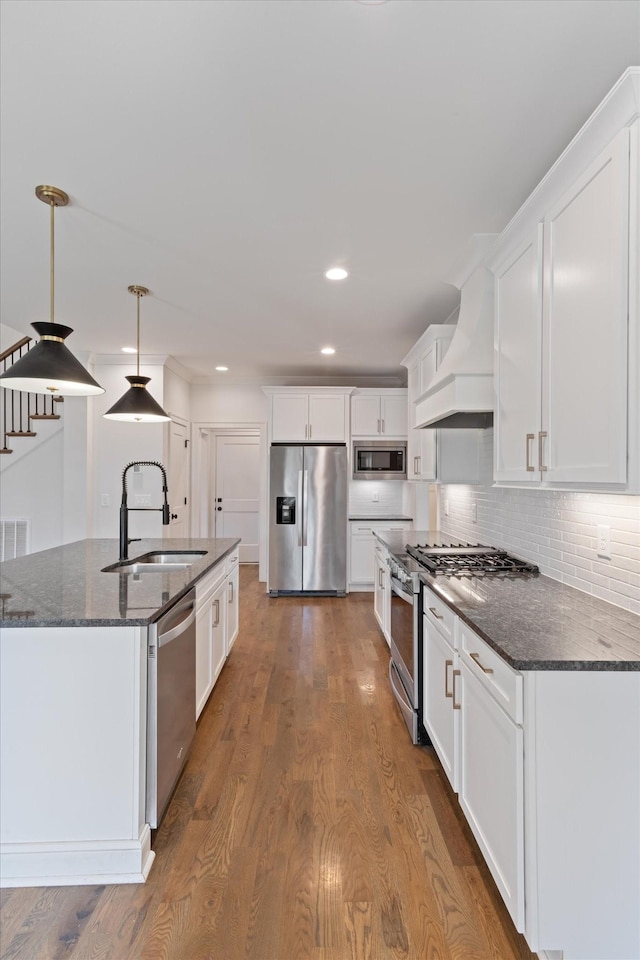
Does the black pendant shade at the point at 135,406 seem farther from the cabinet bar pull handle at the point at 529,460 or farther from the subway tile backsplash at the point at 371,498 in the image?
the subway tile backsplash at the point at 371,498

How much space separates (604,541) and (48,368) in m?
2.42

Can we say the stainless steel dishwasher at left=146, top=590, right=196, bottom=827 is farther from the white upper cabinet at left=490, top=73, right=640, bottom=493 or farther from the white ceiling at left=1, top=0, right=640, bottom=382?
the white ceiling at left=1, top=0, right=640, bottom=382

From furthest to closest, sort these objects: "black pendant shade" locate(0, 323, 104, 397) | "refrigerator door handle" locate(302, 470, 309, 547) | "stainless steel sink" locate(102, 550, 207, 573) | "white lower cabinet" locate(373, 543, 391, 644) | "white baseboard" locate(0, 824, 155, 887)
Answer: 1. "refrigerator door handle" locate(302, 470, 309, 547)
2. "white lower cabinet" locate(373, 543, 391, 644)
3. "stainless steel sink" locate(102, 550, 207, 573)
4. "black pendant shade" locate(0, 323, 104, 397)
5. "white baseboard" locate(0, 824, 155, 887)

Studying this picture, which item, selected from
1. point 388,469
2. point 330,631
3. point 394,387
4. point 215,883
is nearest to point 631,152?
point 215,883

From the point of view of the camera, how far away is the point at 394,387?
19.7 ft

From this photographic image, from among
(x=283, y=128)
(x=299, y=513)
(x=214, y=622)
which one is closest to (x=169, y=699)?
(x=214, y=622)

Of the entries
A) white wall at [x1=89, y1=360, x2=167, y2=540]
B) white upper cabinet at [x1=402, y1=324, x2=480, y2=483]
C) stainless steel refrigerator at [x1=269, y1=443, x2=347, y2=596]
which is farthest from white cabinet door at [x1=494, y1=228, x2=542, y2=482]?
white wall at [x1=89, y1=360, x2=167, y2=540]

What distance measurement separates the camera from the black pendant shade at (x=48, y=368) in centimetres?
202

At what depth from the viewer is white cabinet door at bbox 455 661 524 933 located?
4.14 feet

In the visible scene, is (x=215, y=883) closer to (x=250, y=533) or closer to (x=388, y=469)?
(x=388, y=469)

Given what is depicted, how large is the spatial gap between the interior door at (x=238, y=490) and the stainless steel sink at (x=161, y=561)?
4318 millimetres

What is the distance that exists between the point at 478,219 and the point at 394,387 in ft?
12.0

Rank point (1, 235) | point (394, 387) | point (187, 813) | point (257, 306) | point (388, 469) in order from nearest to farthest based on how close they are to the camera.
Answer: point (187, 813) → point (1, 235) → point (257, 306) → point (388, 469) → point (394, 387)

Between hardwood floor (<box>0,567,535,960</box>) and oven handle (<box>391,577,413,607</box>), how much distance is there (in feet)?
2.29
